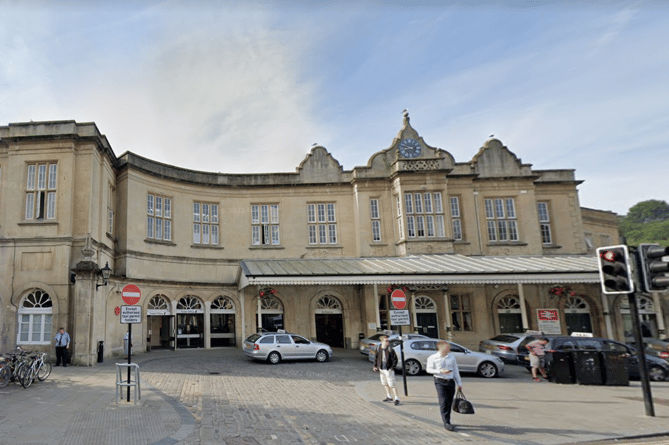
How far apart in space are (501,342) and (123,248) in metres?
18.7

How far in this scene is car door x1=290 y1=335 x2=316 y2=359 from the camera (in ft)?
61.3

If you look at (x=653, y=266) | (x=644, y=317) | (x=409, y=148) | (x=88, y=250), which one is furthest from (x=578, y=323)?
(x=88, y=250)

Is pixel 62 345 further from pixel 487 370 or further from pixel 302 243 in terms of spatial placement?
pixel 487 370

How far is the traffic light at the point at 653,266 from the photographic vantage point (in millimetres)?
9289

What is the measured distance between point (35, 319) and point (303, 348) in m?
10.8

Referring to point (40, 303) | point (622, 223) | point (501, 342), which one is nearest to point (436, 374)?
point (501, 342)

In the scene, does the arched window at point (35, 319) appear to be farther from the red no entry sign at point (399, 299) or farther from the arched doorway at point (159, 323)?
the red no entry sign at point (399, 299)

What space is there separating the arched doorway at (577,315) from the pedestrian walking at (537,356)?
11672 millimetres

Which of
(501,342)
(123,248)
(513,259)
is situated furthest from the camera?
(513,259)

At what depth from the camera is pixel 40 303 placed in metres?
17.8

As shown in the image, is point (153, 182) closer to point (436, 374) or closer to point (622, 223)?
point (436, 374)

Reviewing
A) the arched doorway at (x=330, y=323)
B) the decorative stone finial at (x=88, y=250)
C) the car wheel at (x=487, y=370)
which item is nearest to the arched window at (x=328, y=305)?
the arched doorway at (x=330, y=323)

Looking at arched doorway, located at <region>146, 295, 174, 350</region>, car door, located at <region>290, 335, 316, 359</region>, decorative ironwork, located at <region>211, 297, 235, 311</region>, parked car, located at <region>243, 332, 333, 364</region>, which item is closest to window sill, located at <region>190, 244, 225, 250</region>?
decorative ironwork, located at <region>211, 297, 235, 311</region>

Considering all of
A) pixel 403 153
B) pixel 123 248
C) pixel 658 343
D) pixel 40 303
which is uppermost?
pixel 403 153
